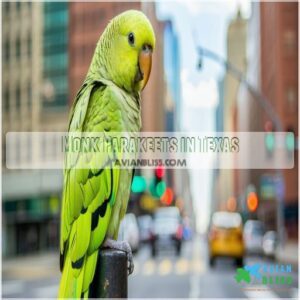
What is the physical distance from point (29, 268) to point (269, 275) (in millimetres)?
16241

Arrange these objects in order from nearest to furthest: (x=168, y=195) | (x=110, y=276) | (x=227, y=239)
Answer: (x=110, y=276) < (x=227, y=239) < (x=168, y=195)

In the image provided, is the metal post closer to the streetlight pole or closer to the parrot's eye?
the parrot's eye

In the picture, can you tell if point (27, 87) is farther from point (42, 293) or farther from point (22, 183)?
point (42, 293)

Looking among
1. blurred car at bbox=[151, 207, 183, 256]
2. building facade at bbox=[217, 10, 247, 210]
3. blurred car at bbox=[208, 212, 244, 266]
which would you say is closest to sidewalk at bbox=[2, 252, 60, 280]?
blurred car at bbox=[151, 207, 183, 256]

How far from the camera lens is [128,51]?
7.65 feet

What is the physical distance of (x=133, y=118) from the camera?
2.41m

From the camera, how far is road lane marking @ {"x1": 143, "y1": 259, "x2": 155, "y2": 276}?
659 inches

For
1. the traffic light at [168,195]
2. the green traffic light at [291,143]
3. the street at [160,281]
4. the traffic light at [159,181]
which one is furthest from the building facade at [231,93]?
the traffic light at [159,181]

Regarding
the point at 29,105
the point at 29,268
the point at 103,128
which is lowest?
the point at 29,268

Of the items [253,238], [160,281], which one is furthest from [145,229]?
[160,281]

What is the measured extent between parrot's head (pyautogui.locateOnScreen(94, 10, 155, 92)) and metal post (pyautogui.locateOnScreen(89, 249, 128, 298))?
1.87ft

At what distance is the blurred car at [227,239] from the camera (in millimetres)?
17761

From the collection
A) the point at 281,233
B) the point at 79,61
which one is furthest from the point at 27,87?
the point at 281,233

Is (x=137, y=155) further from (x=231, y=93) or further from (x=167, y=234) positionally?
(x=231, y=93)
